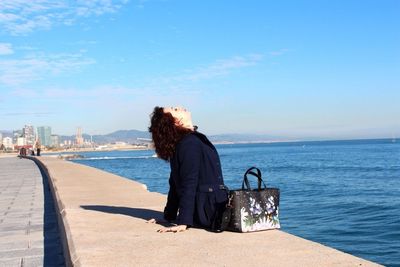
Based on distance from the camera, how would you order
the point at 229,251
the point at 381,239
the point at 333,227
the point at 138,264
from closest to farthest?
the point at 138,264 → the point at 229,251 → the point at 381,239 → the point at 333,227

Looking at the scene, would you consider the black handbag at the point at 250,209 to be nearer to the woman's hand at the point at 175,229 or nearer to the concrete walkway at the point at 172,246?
the concrete walkway at the point at 172,246

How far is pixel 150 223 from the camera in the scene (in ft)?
18.7

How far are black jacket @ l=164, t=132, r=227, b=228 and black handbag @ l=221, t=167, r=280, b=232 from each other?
0.64 feet

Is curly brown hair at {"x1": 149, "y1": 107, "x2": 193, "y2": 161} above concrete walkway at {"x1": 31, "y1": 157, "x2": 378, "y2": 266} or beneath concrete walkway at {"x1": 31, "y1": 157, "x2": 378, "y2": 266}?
above

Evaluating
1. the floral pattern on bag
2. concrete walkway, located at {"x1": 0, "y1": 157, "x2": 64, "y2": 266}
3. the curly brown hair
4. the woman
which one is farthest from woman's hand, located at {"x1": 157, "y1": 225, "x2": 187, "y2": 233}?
concrete walkway, located at {"x1": 0, "y1": 157, "x2": 64, "y2": 266}

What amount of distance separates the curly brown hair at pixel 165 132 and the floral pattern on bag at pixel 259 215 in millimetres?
996

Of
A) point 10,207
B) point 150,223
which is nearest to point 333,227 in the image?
point 10,207

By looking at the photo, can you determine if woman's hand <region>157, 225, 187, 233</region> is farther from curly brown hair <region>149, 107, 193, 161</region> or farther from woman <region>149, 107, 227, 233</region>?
curly brown hair <region>149, 107, 193, 161</region>

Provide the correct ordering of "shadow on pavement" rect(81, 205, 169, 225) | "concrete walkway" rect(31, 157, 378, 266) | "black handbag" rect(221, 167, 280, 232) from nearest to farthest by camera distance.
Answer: "concrete walkway" rect(31, 157, 378, 266) < "black handbag" rect(221, 167, 280, 232) < "shadow on pavement" rect(81, 205, 169, 225)

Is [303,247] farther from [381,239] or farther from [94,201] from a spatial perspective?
[381,239]

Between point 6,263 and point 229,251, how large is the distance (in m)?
2.31

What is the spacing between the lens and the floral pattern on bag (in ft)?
15.8

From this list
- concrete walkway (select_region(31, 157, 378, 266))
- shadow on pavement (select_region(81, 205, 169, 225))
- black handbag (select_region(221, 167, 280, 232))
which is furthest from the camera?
shadow on pavement (select_region(81, 205, 169, 225))

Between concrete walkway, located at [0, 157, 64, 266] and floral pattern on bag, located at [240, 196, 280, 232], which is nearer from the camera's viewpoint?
floral pattern on bag, located at [240, 196, 280, 232]
